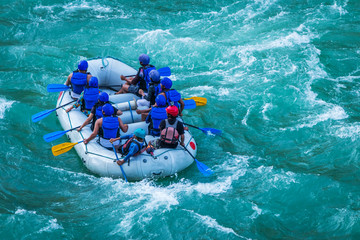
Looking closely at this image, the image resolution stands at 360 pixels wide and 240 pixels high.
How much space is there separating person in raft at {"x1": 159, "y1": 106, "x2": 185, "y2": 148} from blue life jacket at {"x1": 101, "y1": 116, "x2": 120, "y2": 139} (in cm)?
80

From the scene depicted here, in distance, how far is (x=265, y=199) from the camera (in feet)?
25.6

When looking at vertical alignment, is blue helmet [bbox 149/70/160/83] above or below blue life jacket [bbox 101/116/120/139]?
above

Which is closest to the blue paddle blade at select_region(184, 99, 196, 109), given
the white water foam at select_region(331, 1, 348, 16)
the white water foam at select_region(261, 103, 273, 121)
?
the white water foam at select_region(261, 103, 273, 121)

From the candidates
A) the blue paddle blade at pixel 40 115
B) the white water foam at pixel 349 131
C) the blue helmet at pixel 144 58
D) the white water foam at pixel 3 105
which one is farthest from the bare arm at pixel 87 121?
the white water foam at pixel 349 131

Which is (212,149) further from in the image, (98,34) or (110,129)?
(98,34)

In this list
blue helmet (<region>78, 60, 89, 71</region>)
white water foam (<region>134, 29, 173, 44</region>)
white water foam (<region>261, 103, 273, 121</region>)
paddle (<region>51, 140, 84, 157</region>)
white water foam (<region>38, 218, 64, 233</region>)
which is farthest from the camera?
white water foam (<region>134, 29, 173, 44</region>)

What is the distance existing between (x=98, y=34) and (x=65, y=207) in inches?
300

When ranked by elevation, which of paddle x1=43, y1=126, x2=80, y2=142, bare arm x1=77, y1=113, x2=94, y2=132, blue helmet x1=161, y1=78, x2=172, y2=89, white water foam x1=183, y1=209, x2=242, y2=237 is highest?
blue helmet x1=161, y1=78, x2=172, y2=89

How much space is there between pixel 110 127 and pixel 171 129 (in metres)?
1.09

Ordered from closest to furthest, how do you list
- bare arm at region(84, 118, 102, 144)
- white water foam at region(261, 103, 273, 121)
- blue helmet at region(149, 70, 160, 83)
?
bare arm at region(84, 118, 102, 144) < blue helmet at region(149, 70, 160, 83) < white water foam at region(261, 103, 273, 121)

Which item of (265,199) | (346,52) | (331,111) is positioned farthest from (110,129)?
(346,52)

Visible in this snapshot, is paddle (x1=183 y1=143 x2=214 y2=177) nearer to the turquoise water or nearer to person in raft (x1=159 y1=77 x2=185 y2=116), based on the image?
the turquoise water

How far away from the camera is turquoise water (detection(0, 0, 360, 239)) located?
7.36 metres

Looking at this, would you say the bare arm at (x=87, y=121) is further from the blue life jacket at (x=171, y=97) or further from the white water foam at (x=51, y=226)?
the white water foam at (x=51, y=226)
